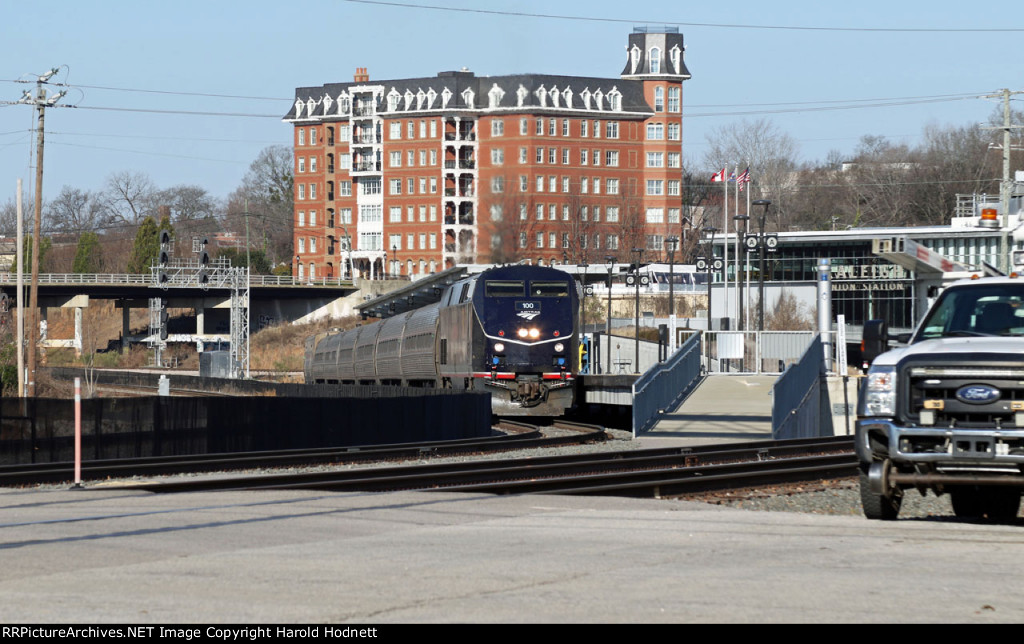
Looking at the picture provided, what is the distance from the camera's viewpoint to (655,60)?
145m

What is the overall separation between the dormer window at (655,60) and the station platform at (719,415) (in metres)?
106

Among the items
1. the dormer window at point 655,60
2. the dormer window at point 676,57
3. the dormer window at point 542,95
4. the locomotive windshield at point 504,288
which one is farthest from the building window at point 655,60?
the locomotive windshield at point 504,288

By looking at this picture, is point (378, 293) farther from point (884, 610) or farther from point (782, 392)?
point (884, 610)

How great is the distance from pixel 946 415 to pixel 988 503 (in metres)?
2.79

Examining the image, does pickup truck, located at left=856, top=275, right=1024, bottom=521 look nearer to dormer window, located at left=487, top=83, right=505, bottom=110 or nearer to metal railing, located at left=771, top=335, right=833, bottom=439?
metal railing, located at left=771, top=335, right=833, bottom=439

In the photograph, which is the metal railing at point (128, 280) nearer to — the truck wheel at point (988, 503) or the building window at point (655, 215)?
the building window at point (655, 215)

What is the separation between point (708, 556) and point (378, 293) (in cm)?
11928

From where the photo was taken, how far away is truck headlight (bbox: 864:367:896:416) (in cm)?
1236

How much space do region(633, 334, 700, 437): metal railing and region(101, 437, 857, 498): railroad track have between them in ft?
28.8

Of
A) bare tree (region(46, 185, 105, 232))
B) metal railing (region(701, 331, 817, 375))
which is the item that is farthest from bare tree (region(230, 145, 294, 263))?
metal railing (region(701, 331, 817, 375))

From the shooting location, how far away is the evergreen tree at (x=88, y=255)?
497ft

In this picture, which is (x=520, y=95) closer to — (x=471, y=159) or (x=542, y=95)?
(x=542, y=95)

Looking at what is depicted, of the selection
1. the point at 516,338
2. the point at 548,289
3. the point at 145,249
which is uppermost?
the point at 145,249

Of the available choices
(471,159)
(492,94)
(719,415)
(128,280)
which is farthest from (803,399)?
(471,159)
